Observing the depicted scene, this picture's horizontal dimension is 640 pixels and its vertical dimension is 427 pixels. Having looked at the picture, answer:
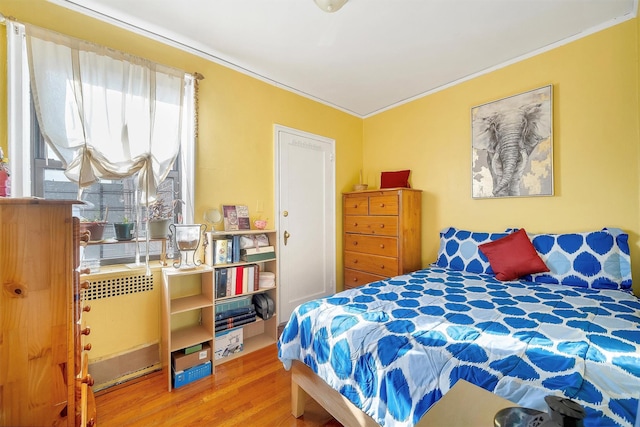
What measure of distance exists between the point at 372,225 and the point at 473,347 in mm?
2075

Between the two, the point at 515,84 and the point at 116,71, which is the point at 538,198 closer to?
the point at 515,84

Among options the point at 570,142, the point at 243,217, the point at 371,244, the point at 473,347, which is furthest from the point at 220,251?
the point at 570,142

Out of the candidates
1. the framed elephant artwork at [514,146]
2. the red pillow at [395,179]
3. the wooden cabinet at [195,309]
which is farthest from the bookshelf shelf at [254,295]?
the framed elephant artwork at [514,146]

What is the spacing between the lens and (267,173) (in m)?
2.85

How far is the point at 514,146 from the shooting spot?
251 centimetres

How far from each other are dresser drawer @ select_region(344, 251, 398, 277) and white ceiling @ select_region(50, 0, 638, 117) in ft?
6.56

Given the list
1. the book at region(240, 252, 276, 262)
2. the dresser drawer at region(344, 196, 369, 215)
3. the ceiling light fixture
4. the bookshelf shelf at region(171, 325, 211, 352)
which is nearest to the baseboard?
the bookshelf shelf at region(171, 325, 211, 352)

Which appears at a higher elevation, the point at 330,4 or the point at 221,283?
the point at 330,4

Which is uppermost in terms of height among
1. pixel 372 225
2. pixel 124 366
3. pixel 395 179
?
pixel 395 179

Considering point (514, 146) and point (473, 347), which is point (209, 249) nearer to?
point (473, 347)

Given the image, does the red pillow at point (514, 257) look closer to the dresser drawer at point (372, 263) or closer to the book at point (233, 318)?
the dresser drawer at point (372, 263)

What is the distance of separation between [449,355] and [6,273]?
149 cm

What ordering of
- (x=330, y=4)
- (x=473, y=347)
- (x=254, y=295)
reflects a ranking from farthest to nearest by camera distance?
(x=254, y=295), (x=330, y=4), (x=473, y=347)

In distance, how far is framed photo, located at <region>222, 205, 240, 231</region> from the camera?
2492 millimetres
